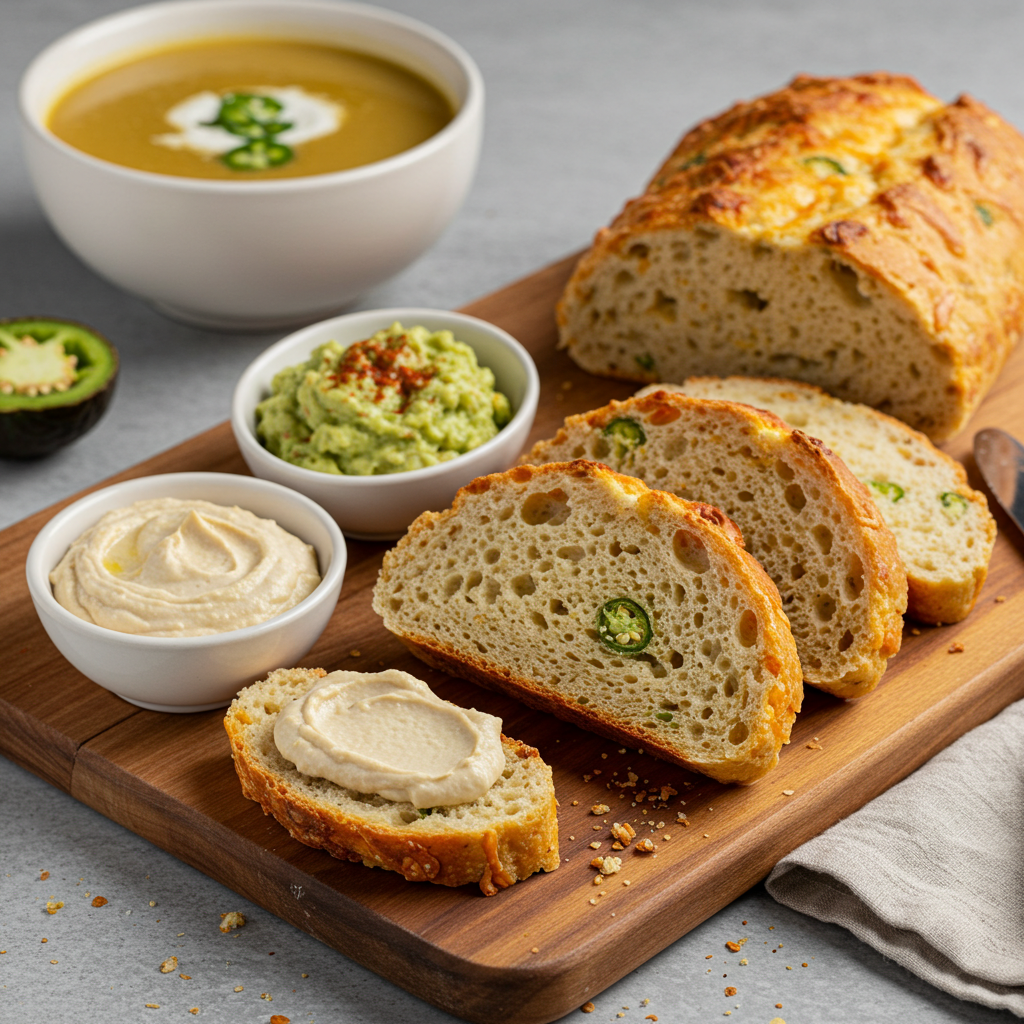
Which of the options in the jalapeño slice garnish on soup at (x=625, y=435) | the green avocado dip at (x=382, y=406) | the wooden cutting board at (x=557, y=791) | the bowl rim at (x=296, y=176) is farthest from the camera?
the bowl rim at (x=296, y=176)

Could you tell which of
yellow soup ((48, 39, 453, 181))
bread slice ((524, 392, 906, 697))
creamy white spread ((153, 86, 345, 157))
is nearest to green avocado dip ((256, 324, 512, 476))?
bread slice ((524, 392, 906, 697))

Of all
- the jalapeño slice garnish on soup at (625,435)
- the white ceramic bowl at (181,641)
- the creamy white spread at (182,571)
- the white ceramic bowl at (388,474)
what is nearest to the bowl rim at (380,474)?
the white ceramic bowl at (388,474)

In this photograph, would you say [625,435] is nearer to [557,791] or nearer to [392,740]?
[557,791]

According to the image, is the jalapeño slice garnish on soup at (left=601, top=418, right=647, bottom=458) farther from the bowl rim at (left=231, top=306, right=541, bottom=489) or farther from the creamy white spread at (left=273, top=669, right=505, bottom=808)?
the creamy white spread at (left=273, top=669, right=505, bottom=808)

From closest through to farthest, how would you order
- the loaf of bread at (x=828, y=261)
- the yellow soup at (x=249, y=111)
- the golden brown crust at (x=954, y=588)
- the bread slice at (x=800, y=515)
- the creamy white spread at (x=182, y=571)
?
1. the creamy white spread at (x=182, y=571)
2. the bread slice at (x=800, y=515)
3. the golden brown crust at (x=954, y=588)
4. the loaf of bread at (x=828, y=261)
5. the yellow soup at (x=249, y=111)

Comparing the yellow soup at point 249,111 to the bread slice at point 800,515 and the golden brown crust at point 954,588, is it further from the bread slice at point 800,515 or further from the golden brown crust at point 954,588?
the golden brown crust at point 954,588

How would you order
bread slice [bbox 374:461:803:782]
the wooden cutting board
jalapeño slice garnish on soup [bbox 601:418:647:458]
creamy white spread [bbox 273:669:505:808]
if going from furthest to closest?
jalapeño slice garnish on soup [bbox 601:418:647:458], bread slice [bbox 374:461:803:782], creamy white spread [bbox 273:669:505:808], the wooden cutting board
